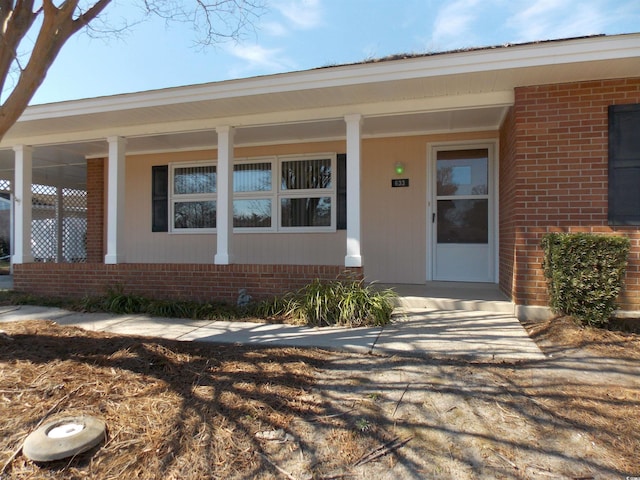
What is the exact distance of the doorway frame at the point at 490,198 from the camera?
6.47m

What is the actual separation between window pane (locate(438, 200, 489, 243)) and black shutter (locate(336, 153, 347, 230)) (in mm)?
1598

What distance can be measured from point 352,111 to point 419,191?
1.92 m

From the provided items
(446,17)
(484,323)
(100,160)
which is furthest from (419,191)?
(100,160)

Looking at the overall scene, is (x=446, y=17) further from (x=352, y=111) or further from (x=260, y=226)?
(x=260, y=226)

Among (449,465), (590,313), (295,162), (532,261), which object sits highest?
(295,162)

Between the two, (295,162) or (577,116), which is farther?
(295,162)

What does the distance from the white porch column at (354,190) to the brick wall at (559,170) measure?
77.1 inches

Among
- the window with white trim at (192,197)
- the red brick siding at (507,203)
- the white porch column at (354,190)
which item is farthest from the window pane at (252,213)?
the red brick siding at (507,203)

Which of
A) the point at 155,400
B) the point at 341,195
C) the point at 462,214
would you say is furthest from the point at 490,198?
the point at 155,400

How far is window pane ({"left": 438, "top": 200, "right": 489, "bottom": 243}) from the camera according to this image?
661cm

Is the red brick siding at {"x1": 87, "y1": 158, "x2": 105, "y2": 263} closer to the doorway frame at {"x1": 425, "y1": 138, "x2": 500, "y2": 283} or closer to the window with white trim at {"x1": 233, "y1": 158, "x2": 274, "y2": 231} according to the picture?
the window with white trim at {"x1": 233, "y1": 158, "x2": 274, "y2": 231}

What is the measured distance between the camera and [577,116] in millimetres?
4742

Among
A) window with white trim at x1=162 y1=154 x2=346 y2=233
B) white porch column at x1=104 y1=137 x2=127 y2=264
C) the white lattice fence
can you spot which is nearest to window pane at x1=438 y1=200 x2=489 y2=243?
window with white trim at x1=162 y1=154 x2=346 y2=233

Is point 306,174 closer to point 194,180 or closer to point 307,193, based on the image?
point 307,193
